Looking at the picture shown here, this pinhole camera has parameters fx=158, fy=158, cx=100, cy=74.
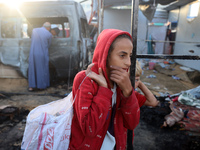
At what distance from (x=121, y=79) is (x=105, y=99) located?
158mm

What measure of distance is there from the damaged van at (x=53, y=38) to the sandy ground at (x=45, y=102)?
628 millimetres

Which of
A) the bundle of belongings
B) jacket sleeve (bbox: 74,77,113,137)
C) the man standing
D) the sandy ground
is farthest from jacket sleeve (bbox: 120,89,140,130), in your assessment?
the man standing

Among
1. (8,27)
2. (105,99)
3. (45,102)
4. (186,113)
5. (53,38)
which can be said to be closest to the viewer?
(105,99)

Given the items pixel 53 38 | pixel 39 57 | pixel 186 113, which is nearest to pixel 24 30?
pixel 53 38

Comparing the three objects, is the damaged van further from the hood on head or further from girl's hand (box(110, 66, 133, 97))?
girl's hand (box(110, 66, 133, 97))

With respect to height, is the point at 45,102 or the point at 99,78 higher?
the point at 99,78

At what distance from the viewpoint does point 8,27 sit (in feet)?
16.9

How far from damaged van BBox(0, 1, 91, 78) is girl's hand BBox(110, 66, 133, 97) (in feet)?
13.3

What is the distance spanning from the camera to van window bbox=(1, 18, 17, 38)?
5.03 metres

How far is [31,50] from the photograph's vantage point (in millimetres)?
4770

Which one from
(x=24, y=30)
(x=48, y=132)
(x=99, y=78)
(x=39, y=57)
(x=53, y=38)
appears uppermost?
(x=24, y=30)

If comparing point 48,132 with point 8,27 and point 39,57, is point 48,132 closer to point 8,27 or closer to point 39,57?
point 39,57

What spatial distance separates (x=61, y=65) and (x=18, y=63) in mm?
1423

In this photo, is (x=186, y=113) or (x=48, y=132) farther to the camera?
(x=186, y=113)
